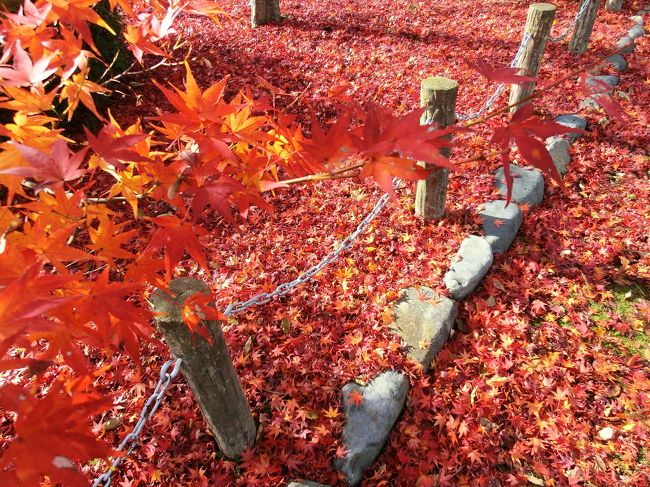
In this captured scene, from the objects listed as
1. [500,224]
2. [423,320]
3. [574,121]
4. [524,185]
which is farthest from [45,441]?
[574,121]

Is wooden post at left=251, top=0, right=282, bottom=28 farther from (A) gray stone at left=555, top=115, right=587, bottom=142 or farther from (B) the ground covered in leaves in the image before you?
(A) gray stone at left=555, top=115, right=587, bottom=142

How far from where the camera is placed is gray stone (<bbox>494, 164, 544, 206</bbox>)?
3.96 m

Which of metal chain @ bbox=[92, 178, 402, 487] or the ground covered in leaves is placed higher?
metal chain @ bbox=[92, 178, 402, 487]

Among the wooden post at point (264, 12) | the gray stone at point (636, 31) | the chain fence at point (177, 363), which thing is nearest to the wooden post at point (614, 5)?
the gray stone at point (636, 31)

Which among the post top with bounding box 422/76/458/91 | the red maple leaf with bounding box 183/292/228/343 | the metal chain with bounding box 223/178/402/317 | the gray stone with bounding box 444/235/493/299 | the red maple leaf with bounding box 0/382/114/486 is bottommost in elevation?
the gray stone with bounding box 444/235/493/299

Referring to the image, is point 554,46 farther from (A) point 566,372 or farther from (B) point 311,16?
(A) point 566,372

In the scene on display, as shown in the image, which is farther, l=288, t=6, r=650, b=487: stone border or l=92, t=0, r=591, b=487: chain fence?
l=288, t=6, r=650, b=487: stone border

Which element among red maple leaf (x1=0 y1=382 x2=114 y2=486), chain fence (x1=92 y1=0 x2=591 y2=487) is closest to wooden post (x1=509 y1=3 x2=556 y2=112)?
chain fence (x1=92 y1=0 x2=591 y2=487)

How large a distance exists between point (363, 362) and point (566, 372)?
1.42 m

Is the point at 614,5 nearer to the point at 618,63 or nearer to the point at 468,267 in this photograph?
the point at 618,63

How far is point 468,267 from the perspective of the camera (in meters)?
3.29

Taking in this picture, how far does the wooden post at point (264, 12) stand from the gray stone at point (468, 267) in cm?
617

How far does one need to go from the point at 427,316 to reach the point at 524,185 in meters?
1.97

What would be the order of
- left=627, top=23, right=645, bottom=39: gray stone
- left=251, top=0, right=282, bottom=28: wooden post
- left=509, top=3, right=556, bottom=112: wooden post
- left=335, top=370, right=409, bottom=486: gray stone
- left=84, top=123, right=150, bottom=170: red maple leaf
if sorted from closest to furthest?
left=84, top=123, right=150, bottom=170: red maple leaf < left=335, top=370, right=409, bottom=486: gray stone < left=509, top=3, right=556, bottom=112: wooden post < left=627, top=23, right=645, bottom=39: gray stone < left=251, top=0, right=282, bottom=28: wooden post
